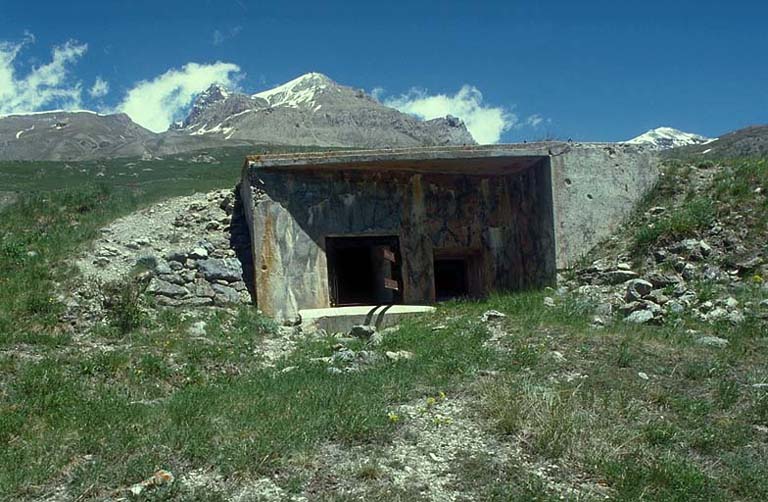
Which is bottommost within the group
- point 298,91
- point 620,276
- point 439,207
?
point 620,276

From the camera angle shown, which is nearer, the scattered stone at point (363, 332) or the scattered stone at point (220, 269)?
the scattered stone at point (363, 332)

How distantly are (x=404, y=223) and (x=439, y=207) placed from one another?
0.73m

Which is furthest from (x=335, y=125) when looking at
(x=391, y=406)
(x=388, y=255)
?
(x=391, y=406)

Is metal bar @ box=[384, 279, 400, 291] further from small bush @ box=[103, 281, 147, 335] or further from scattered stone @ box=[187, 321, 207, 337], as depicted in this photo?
small bush @ box=[103, 281, 147, 335]

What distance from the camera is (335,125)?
192 feet

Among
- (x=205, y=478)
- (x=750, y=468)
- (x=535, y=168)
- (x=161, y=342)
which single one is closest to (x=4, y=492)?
(x=205, y=478)

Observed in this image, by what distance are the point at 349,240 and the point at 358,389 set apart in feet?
21.1

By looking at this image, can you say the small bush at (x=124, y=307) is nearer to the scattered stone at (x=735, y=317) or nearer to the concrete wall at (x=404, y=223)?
the concrete wall at (x=404, y=223)

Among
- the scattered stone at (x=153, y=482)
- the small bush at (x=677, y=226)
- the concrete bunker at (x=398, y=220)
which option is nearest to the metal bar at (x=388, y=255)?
the concrete bunker at (x=398, y=220)

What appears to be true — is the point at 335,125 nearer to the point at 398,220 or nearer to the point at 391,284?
the point at 398,220

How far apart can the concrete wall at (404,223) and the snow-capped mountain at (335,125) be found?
33.8m

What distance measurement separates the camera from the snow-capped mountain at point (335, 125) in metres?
53.7

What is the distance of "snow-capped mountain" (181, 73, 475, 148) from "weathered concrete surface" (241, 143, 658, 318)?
1333 inches

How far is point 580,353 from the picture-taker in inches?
311
